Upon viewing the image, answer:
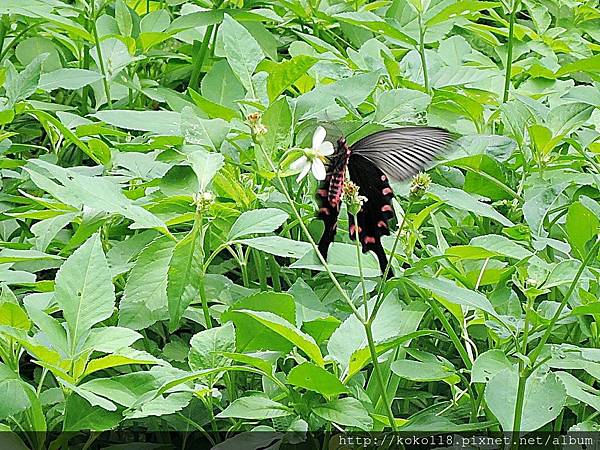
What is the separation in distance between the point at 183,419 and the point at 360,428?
177 mm

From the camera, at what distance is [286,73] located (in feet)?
3.06

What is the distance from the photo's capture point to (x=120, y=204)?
77 cm

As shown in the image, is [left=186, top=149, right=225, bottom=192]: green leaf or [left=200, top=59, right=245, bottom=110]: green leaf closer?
[left=186, top=149, right=225, bottom=192]: green leaf

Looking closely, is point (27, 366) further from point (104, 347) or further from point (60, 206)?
point (104, 347)

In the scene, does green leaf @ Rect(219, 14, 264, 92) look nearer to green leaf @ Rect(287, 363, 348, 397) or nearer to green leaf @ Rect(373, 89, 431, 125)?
green leaf @ Rect(373, 89, 431, 125)

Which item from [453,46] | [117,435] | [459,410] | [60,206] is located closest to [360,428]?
[459,410]

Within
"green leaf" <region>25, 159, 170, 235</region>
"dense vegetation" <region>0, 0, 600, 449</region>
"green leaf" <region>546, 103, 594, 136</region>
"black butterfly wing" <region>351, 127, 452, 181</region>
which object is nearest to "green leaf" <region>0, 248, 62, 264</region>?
"dense vegetation" <region>0, 0, 600, 449</region>

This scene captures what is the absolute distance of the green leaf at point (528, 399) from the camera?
2.35 feet

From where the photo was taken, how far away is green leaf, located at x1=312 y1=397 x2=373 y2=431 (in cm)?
71

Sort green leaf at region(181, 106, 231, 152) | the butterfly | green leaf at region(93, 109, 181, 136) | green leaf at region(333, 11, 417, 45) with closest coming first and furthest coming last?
the butterfly
green leaf at region(181, 106, 231, 152)
green leaf at region(93, 109, 181, 136)
green leaf at region(333, 11, 417, 45)

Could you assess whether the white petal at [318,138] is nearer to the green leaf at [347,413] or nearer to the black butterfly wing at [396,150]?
the black butterfly wing at [396,150]

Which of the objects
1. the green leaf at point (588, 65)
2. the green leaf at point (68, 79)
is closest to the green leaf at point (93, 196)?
the green leaf at point (68, 79)

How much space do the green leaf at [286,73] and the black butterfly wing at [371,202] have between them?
188mm

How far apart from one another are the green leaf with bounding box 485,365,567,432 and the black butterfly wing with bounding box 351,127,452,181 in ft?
0.63
